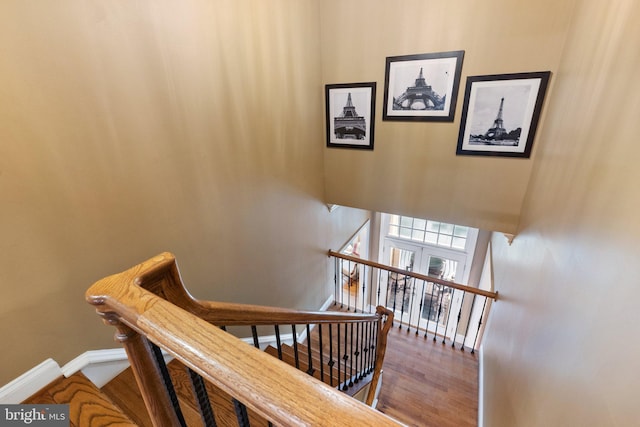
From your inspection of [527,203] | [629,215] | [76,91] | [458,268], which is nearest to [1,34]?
[76,91]

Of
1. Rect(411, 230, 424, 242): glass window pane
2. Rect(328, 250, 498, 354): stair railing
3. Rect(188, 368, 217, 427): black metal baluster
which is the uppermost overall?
Rect(188, 368, 217, 427): black metal baluster

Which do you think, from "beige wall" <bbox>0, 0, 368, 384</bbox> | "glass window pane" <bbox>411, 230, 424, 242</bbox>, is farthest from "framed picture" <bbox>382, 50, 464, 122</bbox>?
"glass window pane" <bbox>411, 230, 424, 242</bbox>

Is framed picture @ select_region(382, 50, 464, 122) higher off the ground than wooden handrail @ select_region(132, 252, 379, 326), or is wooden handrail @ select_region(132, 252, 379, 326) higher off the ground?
framed picture @ select_region(382, 50, 464, 122)

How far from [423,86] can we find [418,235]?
10.9ft

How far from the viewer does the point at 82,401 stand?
115cm

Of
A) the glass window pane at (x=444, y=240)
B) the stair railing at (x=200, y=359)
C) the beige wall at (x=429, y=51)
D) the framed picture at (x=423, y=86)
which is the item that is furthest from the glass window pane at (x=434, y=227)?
the stair railing at (x=200, y=359)

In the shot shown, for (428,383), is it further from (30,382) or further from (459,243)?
(30,382)

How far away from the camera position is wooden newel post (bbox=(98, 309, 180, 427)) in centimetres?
64

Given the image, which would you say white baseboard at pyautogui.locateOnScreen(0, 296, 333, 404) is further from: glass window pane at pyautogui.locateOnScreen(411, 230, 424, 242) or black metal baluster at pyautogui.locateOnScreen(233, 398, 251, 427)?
glass window pane at pyautogui.locateOnScreen(411, 230, 424, 242)

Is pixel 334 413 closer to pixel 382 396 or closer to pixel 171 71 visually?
pixel 171 71

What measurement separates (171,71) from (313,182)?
6.23ft

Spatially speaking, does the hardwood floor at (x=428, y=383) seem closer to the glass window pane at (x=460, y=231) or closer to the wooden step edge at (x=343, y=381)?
the wooden step edge at (x=343, y=381)

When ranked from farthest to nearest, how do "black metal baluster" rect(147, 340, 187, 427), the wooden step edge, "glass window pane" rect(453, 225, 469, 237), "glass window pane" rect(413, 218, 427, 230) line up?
"glass window pane" rect(413, 218, 427, 230) < "glass window pane" rect(453, 225, 469, 237) < the wooden step edge < "black metal baluster" rect(147, 340, 187, 427)

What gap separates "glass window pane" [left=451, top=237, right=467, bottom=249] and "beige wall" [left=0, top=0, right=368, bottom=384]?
389 centimetres
